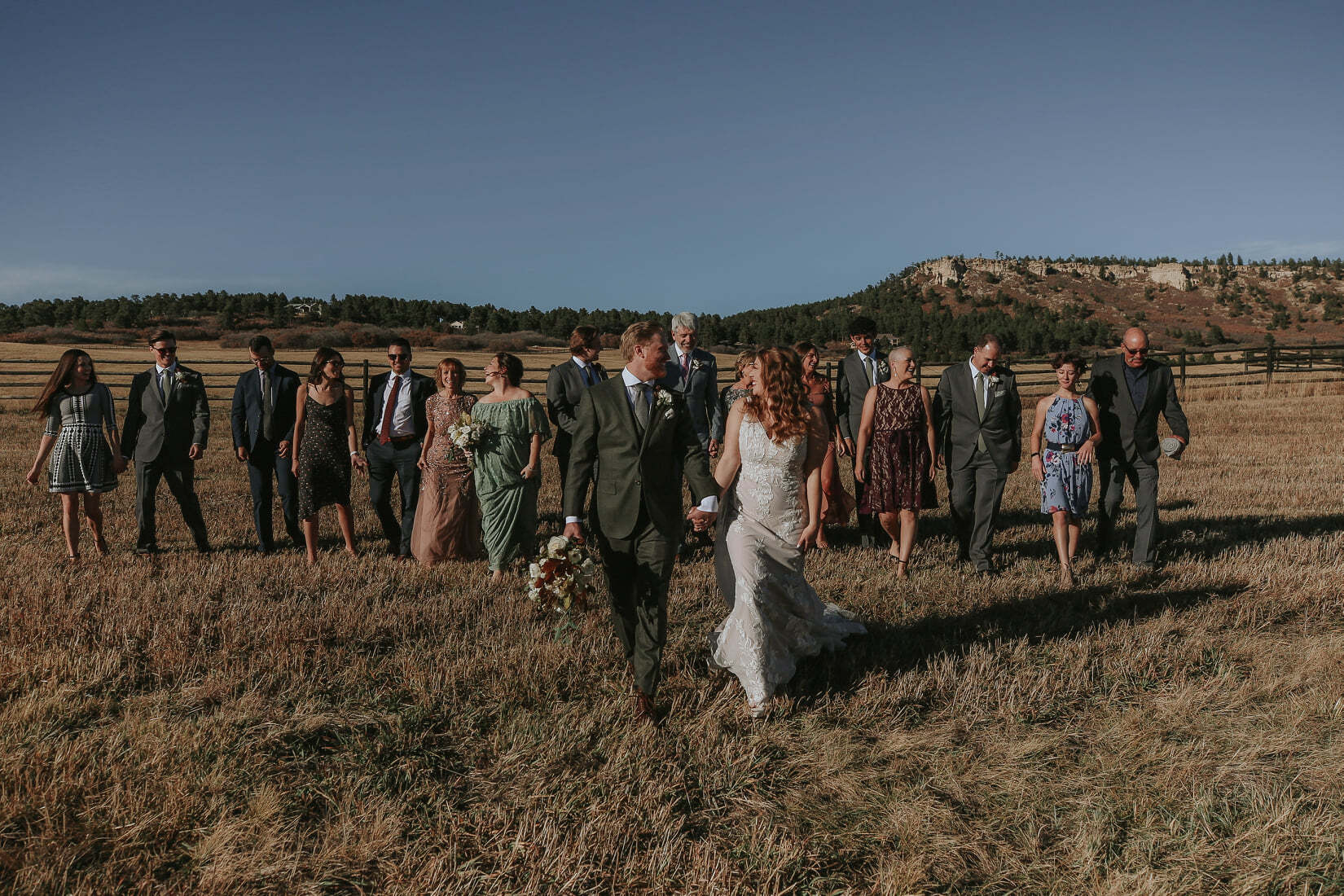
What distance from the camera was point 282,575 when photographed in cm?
661

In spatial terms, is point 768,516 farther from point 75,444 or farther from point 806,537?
point 75,444

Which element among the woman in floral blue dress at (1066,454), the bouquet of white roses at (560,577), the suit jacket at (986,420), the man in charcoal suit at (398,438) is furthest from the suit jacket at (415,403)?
the woman in floral blue dress at (1066,454)

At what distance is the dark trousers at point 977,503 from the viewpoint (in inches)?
281

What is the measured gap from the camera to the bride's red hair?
4.33 m

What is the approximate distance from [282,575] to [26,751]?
9.98 ft

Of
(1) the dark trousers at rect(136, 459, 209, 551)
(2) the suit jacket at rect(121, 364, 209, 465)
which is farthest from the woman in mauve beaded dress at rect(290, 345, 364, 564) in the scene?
(1) the dark trousers at rect(136, 459, 209, 551)

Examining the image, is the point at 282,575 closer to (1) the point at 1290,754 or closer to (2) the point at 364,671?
(2) the point at 364,671

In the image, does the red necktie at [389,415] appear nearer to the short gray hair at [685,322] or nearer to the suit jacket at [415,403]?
the suit jacket at [415,403]

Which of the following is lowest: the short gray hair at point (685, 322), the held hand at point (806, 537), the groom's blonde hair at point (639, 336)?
the held hand at point (806, 537)

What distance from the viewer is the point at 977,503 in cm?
726

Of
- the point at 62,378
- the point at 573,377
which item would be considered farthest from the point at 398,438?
the point at 62,378

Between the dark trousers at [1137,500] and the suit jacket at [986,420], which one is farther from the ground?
the suit jacket at [986,420]

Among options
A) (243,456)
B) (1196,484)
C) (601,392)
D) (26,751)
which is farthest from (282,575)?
(1196,484)

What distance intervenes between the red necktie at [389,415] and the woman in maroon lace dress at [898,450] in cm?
434
